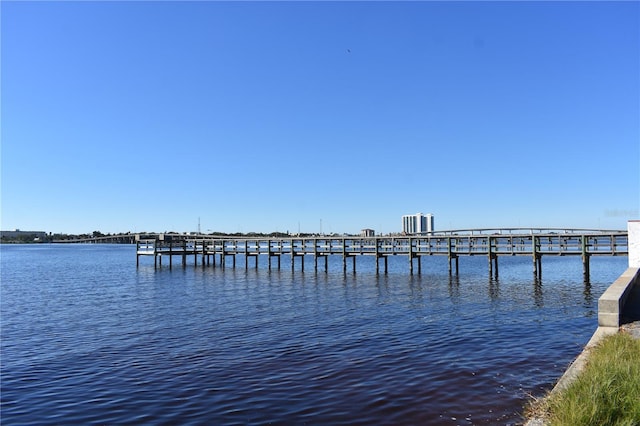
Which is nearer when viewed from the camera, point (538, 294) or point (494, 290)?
point (538, 294)

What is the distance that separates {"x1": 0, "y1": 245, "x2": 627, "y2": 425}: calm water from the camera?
9211 mm

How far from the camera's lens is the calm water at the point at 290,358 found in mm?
9211

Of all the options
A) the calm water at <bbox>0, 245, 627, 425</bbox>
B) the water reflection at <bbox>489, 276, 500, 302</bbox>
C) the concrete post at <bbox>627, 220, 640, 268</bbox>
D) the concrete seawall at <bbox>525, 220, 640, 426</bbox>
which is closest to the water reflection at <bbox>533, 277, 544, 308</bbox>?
the calm water at <bbox>0, 245, 627, 425</bbox>

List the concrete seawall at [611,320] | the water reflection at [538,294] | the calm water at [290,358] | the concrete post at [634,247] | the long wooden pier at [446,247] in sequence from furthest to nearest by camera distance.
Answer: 1. the long wooden pier at [446,247]
2. the water reflection at [538,294]
3. the concrete post at [634,247]
4. the calm water at [290,358]
5. the concrete seawall at [611,320]

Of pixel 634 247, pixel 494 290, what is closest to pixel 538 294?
pixel 494 290

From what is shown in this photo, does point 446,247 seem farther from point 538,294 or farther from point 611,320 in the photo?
point 611,320

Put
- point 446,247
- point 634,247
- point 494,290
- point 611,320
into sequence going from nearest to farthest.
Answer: point 611,320
point 634,247
point 494,290
point 446,247

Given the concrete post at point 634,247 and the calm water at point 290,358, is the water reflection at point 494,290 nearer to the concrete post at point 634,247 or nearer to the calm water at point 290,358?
the calm water at point 290,358

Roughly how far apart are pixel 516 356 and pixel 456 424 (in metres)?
5.40

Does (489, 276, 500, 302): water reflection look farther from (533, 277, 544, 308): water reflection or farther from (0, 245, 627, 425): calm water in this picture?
(533, 277, 544, 308): water reflection

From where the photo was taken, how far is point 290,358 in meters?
13.0

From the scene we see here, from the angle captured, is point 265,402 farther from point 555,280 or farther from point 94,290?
point 555,280

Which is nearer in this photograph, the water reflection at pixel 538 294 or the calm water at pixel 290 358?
the calm water at pixel 290 358

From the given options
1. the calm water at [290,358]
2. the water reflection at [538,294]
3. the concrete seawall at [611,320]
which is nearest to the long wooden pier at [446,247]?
the water reflection at [538,294]
